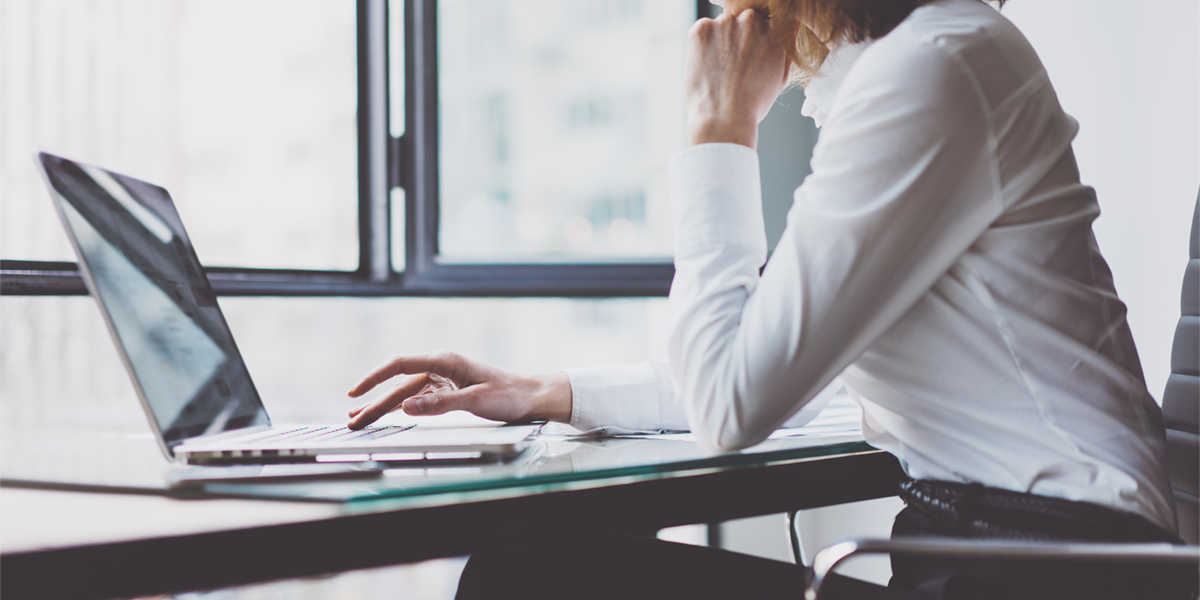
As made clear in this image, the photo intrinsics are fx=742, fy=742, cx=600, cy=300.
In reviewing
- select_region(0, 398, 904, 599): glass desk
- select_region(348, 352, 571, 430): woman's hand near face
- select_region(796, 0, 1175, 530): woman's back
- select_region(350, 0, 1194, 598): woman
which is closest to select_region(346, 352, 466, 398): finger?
select_region(348, 352, 571, 430): woman's hand near face

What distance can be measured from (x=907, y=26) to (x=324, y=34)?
144cm

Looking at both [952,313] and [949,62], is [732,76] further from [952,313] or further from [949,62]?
[952,313]

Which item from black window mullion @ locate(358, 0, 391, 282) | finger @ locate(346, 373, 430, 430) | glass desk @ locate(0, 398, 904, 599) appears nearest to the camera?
glass desk @ locate(0, 398, 904, 599)

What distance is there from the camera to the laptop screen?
2.20ft

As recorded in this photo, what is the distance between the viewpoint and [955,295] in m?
0.66

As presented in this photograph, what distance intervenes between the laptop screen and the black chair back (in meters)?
1.09

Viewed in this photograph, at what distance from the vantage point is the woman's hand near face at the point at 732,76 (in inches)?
30.9

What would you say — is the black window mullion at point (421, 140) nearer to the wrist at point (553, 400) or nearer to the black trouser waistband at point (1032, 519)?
the wrist at point (553, 400)

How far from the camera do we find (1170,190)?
47.8 inches

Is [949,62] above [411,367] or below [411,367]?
above

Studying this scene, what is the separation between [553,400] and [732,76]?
1.44 feet

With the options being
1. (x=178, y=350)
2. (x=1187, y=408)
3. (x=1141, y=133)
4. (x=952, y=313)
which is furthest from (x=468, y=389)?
(x=1141, y=133)

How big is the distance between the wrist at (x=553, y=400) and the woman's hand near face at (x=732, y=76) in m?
0.35

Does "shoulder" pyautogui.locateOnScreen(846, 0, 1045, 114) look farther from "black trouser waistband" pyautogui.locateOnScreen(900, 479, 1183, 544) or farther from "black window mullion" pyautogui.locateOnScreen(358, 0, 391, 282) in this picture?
"black window mullion" pyautogui.locateOnScreen(358, 0, 391, 282)
